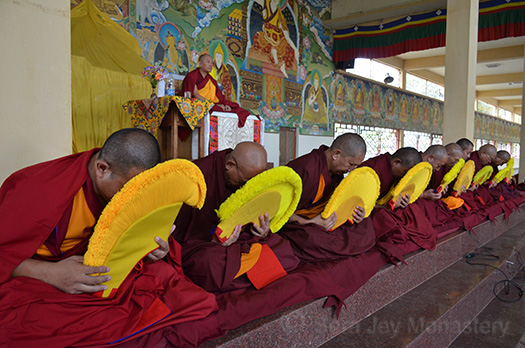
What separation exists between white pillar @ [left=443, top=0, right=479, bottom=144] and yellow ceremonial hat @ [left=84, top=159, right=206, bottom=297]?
6.52 meters

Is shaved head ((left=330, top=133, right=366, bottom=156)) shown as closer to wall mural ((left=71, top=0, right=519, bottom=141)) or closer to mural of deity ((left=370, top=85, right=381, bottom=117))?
wall mural ((left=71, top=0, right=519, bottom=141))

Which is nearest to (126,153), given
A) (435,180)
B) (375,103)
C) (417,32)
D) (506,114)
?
(435,180)

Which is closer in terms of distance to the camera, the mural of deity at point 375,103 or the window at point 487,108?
the mural of deity at point 375,103

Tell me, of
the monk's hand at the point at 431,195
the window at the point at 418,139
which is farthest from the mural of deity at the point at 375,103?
the monk's hand at the point at 431,195

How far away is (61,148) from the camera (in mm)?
2393

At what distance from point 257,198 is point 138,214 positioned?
759 mm

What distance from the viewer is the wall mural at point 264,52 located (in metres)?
6.75

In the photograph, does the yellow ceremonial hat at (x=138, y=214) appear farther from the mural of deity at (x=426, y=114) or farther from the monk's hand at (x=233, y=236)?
the mural of deity at (x=426, y=114)

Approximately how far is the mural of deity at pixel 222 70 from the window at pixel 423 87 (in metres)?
10.1

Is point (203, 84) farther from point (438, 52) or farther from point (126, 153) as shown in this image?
point (438, 52)

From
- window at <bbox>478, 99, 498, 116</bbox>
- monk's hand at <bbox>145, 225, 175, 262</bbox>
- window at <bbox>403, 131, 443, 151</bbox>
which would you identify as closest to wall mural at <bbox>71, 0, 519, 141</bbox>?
window at <bbox>403, 131, 443, 151</bbox>

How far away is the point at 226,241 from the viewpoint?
2.15 meters

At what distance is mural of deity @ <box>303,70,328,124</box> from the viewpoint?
10266 mm

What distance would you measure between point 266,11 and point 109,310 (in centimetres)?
840
